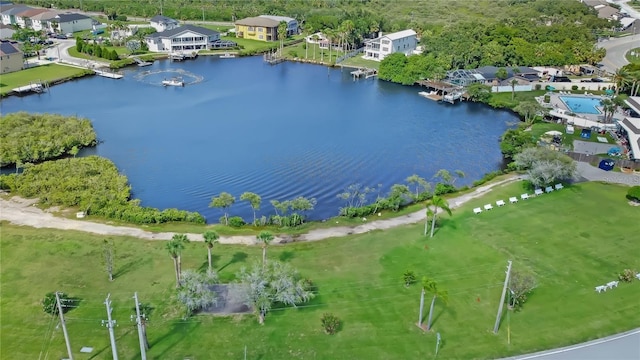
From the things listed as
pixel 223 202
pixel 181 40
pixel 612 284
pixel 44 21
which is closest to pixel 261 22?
pixel 181 40

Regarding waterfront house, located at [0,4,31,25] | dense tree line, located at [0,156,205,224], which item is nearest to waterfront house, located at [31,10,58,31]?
waterfront house, located at [0,4,31,25]

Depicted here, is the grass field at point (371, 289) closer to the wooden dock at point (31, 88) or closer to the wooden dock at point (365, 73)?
the wooden dock at point (31, 88)

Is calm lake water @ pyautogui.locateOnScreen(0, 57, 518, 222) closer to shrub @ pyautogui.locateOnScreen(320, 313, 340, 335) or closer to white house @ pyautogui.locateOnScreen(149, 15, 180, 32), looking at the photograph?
shrub @ pyautogui.locateOnScreen(320, 313, 340, 335)

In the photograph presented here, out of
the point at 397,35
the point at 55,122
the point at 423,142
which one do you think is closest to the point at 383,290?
the point at 423,142

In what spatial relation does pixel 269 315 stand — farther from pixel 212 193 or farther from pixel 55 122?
pixel 55 122

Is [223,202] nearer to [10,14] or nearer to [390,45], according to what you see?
[390,45]
